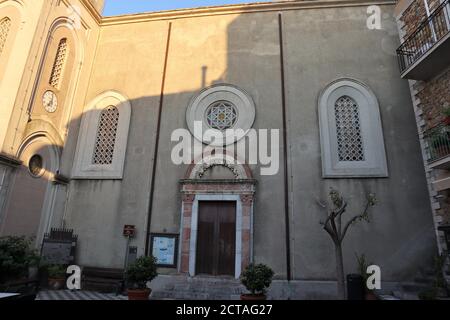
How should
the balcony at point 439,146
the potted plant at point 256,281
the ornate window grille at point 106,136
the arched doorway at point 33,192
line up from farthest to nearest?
the ornate window grille at point 106,136, the arched doorway at point 33,192, the balcony at point 439,146, the potted plant at point 256,281

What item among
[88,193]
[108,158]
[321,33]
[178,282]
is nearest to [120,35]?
[108,158]

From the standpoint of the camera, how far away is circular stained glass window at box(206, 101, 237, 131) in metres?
10.5

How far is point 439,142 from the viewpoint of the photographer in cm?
781

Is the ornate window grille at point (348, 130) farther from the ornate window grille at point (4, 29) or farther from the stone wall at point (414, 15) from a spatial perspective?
the ornate window grille at point (4, 29)

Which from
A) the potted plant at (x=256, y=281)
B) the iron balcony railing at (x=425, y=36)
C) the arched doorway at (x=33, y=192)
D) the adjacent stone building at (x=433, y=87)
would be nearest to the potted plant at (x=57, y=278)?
the arched doorway at (x=33, y=192)

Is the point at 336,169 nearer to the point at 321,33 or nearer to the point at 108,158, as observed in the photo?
the point at 321,33

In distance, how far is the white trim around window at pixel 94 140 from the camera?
411 inches

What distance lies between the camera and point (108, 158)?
10.8 metres

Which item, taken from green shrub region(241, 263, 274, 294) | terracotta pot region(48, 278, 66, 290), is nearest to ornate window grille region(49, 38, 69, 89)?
terracotta pot region(48, 278, 66, 290)

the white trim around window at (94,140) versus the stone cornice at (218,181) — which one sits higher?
the white trim around window at (94,140)

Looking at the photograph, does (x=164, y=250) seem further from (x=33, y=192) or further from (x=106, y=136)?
(x=106, y=136)

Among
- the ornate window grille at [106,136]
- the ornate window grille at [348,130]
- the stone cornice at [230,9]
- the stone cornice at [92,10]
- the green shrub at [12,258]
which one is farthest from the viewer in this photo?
the stone cornice at [92,10]

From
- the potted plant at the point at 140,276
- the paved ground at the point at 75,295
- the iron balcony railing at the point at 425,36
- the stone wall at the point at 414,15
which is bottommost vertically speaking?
the paved ground at the point at 75,295

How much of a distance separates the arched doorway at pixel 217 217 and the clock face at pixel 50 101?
17.0 ft
